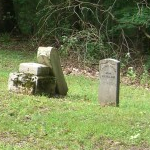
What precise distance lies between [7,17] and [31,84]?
15.2 meters

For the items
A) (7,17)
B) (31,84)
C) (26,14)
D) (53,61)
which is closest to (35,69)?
(31,84)

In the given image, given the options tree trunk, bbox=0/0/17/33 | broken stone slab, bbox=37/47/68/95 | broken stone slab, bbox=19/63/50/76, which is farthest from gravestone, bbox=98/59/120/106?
tree trunk, bbox=0/0/17/33

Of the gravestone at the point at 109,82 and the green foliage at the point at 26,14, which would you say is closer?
the gravestone at the point at 109,82

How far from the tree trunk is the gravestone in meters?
15.1

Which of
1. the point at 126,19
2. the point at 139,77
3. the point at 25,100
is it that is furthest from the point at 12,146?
the point at 126,19

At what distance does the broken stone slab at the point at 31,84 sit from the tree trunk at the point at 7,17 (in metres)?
14.4

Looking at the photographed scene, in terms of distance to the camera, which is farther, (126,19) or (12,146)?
(126,19)

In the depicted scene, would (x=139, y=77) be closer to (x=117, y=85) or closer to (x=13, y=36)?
(x=117, y=85)

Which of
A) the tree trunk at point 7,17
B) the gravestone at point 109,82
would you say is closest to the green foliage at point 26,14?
the tree trunk at point 7,17

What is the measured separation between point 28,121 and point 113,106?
8.10ft

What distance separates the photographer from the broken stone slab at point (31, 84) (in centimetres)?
1006

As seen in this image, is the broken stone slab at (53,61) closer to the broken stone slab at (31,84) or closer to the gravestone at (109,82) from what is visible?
the broken stone slab at (31,84)

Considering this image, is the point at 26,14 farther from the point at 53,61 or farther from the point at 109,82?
the point at 109,82

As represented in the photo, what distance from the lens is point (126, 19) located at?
18.9 meters
